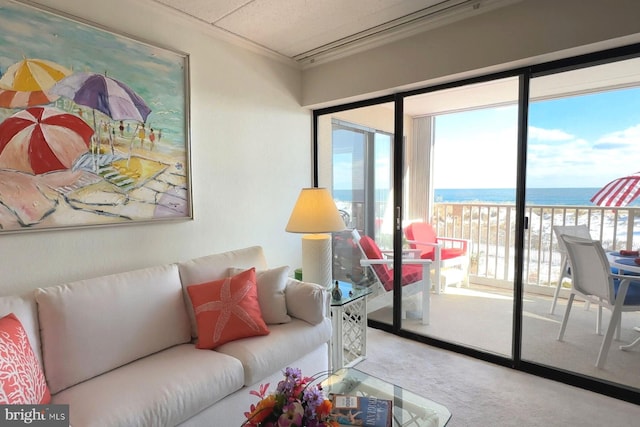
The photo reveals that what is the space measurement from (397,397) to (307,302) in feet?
2.51

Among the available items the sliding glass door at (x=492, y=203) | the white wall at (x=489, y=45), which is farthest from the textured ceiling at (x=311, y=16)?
the sliding glass door at (x=492, y=203)

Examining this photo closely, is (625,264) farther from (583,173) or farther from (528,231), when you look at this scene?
(583,173)

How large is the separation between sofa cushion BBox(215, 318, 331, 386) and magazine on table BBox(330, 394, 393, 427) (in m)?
0.49

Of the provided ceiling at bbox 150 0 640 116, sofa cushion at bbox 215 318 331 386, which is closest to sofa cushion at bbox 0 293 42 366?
sofa cushion at bbox 215 318 331 386

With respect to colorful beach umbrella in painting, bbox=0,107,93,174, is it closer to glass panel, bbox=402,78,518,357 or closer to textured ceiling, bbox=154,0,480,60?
textured ceiling, bbox=154,0,480,60

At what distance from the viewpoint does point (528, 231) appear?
2383 millimetres

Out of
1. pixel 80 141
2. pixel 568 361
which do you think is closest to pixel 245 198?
pixel 80 141

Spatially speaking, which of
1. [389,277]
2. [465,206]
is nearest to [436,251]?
[389,277]

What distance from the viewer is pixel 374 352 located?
8.79 feet

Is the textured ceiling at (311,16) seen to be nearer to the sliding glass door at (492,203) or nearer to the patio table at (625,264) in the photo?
the sliding glass door at (492,203)

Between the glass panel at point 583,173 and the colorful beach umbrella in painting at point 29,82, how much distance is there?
298 cm

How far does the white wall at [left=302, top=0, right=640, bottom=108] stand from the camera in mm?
1875

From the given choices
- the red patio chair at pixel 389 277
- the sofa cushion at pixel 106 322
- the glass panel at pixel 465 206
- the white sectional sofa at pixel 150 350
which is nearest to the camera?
the white sectional sofa at pixel 150 350

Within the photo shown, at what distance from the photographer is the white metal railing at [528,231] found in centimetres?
232
